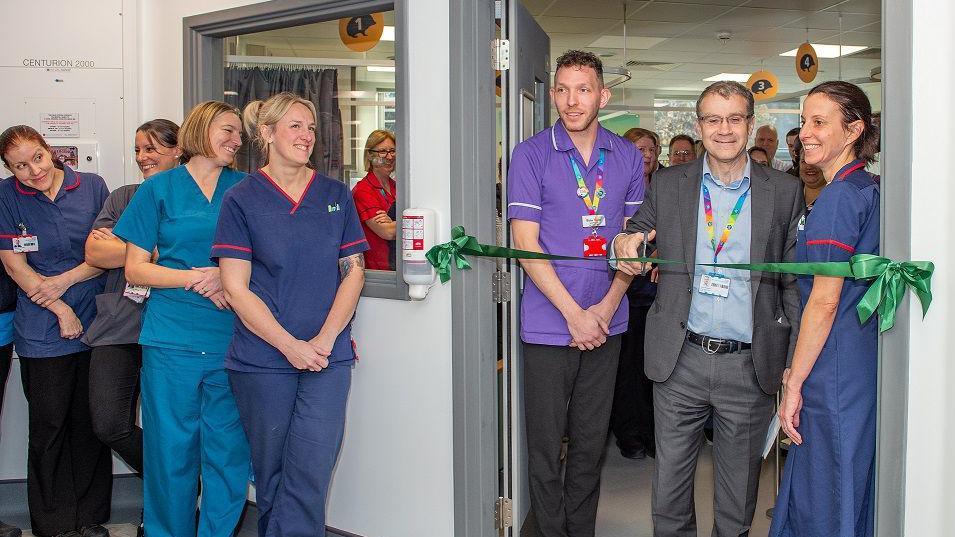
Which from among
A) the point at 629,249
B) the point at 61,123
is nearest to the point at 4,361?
the point at 61,123

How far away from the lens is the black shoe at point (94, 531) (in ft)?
10.4

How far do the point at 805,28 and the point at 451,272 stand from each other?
23.5ft

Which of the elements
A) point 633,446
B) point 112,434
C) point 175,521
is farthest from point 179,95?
point 633,446

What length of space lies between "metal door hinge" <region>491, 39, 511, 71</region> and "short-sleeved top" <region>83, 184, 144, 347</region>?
1.44 meters

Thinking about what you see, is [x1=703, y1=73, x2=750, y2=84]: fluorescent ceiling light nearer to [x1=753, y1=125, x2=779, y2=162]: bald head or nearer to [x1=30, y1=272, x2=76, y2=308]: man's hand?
[x1=753, y1=125, x2=779, y2=162]: bald head

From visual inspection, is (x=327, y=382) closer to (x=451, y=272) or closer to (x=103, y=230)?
(x=451, y=272)

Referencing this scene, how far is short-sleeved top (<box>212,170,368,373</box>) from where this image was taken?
8.20 ft

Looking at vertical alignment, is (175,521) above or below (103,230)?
below

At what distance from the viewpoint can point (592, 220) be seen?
8.67 feet

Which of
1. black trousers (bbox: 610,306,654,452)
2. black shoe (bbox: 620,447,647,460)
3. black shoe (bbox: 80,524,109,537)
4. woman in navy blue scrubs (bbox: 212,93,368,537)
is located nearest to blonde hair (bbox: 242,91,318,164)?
woman in navy blue scrubs (bbox: 212,93,368,537)

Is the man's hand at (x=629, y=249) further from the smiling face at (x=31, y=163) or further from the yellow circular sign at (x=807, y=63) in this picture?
the yellow circular sign at (x=807, y=63)

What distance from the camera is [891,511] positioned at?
1.92 metres

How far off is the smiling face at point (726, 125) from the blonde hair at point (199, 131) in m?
1.62

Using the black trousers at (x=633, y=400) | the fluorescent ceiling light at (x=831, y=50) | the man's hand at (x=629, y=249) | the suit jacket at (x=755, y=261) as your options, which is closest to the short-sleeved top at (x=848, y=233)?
the suit jacket at (x=755, y=261)
